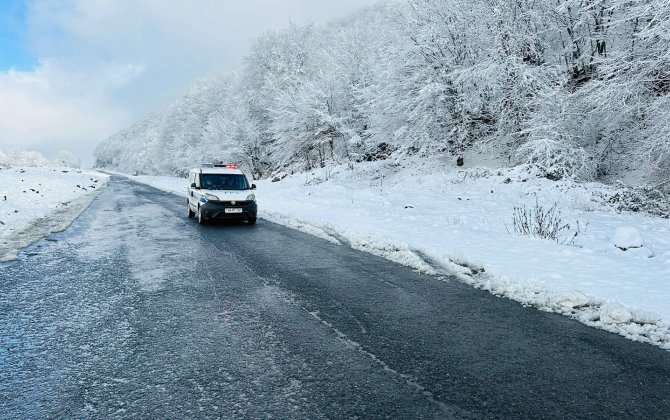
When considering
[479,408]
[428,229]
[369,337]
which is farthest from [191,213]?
[479,408]

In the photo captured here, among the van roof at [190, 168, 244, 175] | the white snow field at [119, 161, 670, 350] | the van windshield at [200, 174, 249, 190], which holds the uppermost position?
the van roof at [190, 168, 244, 175]

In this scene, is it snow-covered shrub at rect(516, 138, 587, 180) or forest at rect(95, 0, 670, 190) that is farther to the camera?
snow-covered shrub at rect(516, 138, 587, 180)

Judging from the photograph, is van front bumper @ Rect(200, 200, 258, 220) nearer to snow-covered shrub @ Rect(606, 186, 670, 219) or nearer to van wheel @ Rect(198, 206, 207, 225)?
van wheel @ Rect(198, 206, 207, 225)

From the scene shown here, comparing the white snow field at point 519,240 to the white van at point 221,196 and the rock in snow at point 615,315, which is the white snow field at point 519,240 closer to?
the rock in snow at point 615,315

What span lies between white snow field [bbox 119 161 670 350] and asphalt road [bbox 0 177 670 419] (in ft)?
2.10

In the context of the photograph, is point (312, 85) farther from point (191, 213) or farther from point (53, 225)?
point (53, 225)

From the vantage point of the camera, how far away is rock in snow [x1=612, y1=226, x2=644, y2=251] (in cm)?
848

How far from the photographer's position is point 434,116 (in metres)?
23.0

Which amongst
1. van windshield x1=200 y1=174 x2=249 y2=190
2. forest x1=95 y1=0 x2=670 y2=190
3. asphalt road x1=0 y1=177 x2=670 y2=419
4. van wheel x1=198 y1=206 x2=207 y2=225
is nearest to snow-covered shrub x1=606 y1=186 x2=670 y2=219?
forest x1=95 y1=0 x2=670 y2=190

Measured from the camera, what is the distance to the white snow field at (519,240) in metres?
5.30

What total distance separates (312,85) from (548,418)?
3338 cm

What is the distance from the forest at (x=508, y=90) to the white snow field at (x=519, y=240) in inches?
95.3

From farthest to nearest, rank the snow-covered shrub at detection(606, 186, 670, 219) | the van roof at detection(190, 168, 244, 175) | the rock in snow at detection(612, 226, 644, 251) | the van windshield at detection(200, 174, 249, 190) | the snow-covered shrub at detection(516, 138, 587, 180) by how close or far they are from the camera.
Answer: the snow-covered shrub at detection(516, 138, 587, 180) → the van roof at detection(190, 168, 244, 175) → the van windshield at detection(200, 174, 249, 190) → the snow-covered shrub at detection(606, 186, 670, 219) → the rock in snow at detection(612, 226, 644, 251)

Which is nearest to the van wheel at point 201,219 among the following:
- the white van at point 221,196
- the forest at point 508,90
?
the white van at point 221,196
